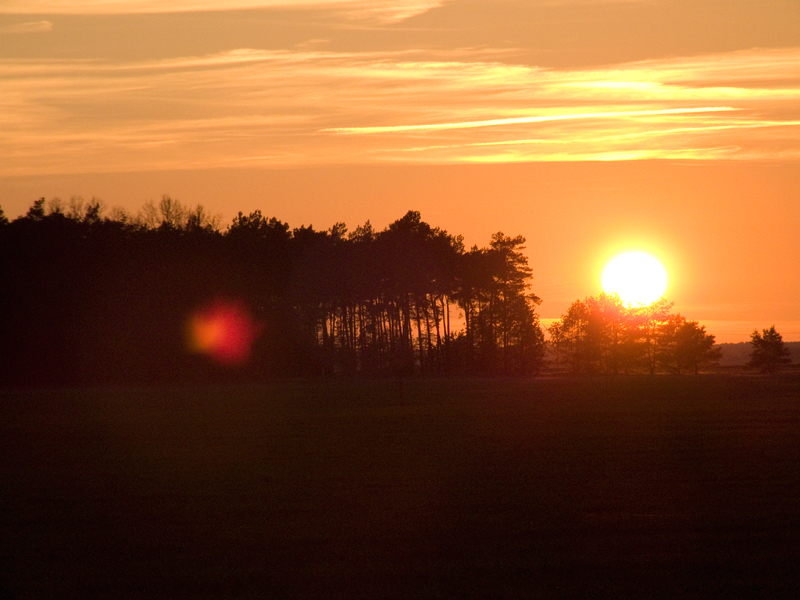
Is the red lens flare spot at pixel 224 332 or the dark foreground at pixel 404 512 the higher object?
the red lens flare spot at pixel 224 332

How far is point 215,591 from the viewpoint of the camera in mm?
8562

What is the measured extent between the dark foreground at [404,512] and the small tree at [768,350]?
101165 millimetres

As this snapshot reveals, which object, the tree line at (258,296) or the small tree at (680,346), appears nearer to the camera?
the tree line at (258,296)

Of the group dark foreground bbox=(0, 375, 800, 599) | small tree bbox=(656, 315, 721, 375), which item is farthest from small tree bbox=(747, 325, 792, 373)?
dark foreground bbox=(0, 375, 800, 599)

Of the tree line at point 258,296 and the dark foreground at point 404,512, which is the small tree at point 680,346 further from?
the dark foreground at point 404,512

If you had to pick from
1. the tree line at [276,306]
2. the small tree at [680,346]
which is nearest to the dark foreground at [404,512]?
the tree line at [276,306]

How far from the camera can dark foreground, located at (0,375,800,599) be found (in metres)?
8.80

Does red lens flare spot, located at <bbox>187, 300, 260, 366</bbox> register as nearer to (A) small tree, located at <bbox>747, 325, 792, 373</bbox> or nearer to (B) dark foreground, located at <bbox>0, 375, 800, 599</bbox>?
(B) dark foreground, located at <bbox>0, 375, 800, 599</bbox>

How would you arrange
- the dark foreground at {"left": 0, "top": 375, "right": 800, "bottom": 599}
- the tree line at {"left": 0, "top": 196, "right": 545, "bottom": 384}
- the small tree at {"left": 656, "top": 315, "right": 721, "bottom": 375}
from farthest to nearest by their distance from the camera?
the small tree at {"left": 656, "top": 315, "right": 721, "bottom": 375}
the tree line at {"left": 0, "top": 196, "right": 545, "bottom": 384}
the dark foreground at {"left": 0, "top": 375, "right": 800, "bottom": 599}

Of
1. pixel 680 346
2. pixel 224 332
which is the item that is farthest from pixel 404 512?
pixel 680 346

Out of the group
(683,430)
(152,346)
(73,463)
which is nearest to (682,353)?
(152,346)

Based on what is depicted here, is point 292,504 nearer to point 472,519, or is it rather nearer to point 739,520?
point 472,519

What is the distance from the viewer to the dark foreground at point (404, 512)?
8.80 meters

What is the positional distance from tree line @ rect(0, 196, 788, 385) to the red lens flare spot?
0.59 ft
